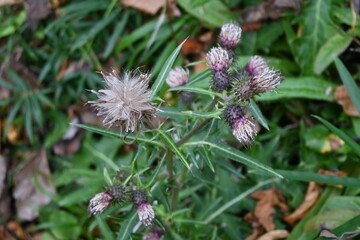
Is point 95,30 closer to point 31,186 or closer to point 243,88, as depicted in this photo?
point 31,186

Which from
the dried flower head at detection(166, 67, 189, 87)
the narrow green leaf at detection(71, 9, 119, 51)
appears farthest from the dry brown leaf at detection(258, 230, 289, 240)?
the narrow green leaf at detection(71, 9, 119, 51)

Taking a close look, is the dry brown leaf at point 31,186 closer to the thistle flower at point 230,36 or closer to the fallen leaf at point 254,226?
the fallen leaf at point 254,226

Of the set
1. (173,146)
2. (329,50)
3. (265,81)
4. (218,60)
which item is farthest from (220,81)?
(329,50)

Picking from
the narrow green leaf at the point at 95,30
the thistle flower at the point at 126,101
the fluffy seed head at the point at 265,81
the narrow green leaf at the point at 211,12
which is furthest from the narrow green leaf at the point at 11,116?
the fluffy seed head at the point at 265,81

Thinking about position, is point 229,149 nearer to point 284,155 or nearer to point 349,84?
point 349,84

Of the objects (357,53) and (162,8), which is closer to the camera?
(357,53)

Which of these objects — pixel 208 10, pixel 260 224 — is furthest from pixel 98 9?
pixel 260 224
